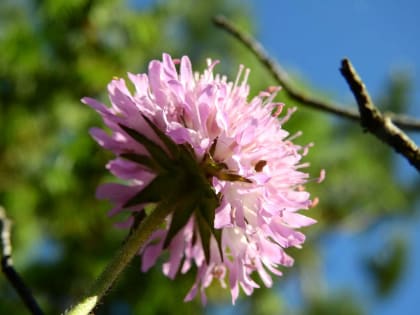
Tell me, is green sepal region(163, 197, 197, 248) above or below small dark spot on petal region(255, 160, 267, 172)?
above

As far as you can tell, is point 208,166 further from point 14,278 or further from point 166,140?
point 14,278

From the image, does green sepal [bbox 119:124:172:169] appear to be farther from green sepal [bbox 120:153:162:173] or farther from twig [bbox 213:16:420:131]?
twig [bbox 213:16:420:131]

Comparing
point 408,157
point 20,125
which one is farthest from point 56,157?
point 408,157

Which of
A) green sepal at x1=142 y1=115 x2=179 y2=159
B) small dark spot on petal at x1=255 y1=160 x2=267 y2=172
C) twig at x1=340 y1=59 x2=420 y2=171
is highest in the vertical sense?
green sepal at x1=142 y1=115 x2=179 y2=159

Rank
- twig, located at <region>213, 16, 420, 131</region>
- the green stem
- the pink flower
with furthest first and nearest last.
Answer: twig, located at <region>213, 16, 420, 131</region> → the pink flower → the green stem

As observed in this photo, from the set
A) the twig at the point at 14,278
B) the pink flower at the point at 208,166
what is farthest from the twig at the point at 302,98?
the twig at the point at 14,278

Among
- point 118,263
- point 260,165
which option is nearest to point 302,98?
point 260,165

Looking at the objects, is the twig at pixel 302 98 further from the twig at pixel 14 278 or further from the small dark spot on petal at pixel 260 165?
the twig at pixel 14 278

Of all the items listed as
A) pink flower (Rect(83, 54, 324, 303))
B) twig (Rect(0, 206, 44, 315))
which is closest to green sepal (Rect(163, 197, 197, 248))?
pink flower (Rect(83, 54, 324, 303))
